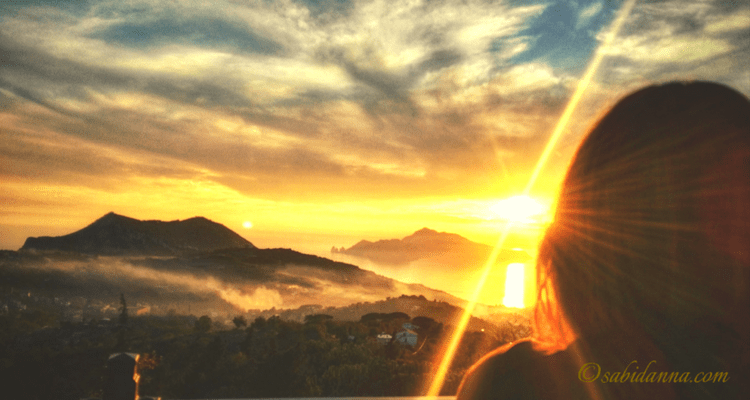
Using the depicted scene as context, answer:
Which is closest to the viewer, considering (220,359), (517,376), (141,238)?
(517,376)

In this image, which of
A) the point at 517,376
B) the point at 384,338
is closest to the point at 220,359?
the point at 384,338

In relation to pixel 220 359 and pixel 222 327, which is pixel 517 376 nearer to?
pixel 220 359

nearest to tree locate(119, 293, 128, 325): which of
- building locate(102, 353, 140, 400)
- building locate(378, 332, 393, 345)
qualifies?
building locate(102, 353, 140, 400)

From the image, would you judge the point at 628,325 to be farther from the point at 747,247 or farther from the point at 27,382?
the point at 27,382

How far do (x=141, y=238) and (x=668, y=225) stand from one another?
409 inches

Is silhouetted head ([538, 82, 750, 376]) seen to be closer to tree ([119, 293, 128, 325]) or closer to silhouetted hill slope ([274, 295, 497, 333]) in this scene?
silhouetted hill slope ([274, 295, 497, 333])

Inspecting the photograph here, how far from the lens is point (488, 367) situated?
738 mm

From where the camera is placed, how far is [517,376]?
72cm

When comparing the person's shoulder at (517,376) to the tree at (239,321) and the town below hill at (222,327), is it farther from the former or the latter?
the tree at (239,321)

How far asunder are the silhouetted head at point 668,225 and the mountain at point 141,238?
9.67 meters

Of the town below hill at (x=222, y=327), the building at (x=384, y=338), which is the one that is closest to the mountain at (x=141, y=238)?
the town below hill at (x=222, y=327)

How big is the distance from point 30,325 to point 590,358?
22.1 ft

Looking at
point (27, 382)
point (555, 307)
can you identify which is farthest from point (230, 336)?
point (555, 307)

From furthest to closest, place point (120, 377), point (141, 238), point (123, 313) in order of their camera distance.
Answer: point (141, 238) → point (123, 313) → point (120, 377)
